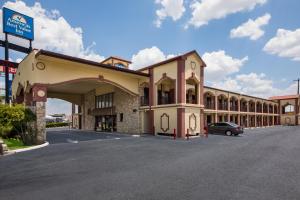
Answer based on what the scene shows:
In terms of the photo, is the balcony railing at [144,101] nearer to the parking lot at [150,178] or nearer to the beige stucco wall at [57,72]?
the beige stucco wall at [57,72]

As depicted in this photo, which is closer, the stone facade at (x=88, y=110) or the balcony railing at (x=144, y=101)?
the balcony railing at (x=144, y=101)

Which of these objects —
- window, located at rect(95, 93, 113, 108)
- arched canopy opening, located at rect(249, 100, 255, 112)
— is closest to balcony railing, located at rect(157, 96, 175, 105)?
window, located at rect(95, 93, 113, 108)

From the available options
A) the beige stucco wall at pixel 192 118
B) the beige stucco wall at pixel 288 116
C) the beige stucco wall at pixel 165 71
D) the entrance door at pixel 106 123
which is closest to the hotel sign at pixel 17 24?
the entrance door at pixel 106 123

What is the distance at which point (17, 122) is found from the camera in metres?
16.6

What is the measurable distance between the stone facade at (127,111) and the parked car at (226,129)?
9.95m

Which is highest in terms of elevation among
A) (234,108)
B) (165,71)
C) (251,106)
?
(165,71)

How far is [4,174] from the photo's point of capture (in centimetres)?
801

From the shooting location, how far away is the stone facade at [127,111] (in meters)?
26.3

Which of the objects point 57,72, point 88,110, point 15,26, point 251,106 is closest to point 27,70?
point 57,72

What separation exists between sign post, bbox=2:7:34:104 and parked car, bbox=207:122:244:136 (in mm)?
25900

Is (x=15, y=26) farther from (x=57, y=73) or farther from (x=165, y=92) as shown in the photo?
(x=165, y=92)

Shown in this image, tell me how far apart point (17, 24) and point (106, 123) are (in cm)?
1679

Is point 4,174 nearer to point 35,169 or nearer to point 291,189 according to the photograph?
point 35,169

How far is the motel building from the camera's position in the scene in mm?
18159
